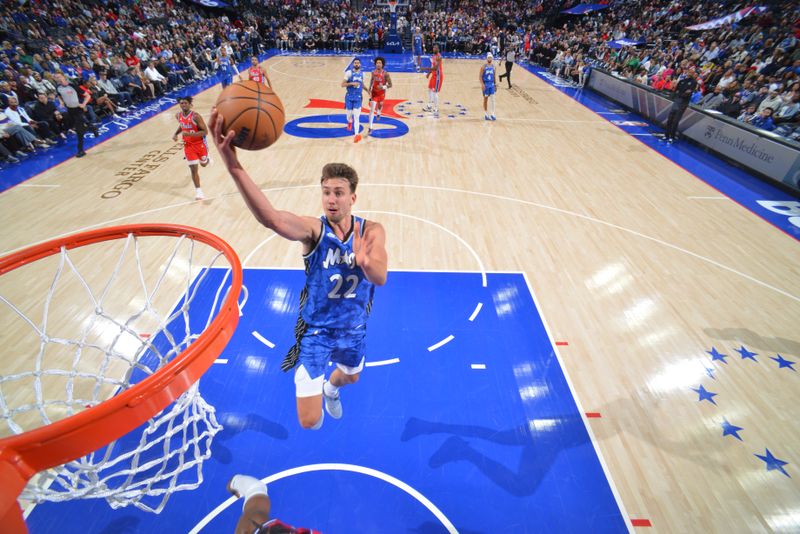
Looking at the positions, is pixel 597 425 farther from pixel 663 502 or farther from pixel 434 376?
pixel 434 376

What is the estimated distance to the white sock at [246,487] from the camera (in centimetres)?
282

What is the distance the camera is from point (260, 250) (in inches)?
250

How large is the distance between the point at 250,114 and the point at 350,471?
2.93 metres

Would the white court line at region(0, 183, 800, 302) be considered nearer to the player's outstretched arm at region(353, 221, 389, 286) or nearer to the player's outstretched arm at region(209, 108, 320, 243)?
the player's outstretched arm at region(353, 221, 389, 286)

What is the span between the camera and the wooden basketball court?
373cm

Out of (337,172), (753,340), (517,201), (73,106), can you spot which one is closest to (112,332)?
(337,172)

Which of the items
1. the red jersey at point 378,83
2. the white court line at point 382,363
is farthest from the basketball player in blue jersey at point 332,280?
the red jersey at point 378,83

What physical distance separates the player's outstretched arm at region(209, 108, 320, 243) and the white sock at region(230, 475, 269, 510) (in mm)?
1783

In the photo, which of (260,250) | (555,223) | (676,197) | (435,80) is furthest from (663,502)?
(435,80)

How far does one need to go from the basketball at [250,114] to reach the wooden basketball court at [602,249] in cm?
341

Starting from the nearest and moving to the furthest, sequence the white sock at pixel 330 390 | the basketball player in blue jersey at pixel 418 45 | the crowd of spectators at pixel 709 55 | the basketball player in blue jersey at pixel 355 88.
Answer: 1. the white sock at pixel 330 390
2. the basketball player in blue jersey at pixel 355 88
3. the crowd of spectators at pixel 709 55
4. the basketball player in blue jersey at pixel 418 45

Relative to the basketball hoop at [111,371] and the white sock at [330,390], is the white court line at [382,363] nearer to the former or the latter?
the white sock at [330,390]

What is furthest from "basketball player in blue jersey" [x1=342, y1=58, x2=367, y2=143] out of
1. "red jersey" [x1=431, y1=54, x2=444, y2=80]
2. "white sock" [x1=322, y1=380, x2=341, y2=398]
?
"white sock" [x1=322, y1=380, x2=341, y2=398]

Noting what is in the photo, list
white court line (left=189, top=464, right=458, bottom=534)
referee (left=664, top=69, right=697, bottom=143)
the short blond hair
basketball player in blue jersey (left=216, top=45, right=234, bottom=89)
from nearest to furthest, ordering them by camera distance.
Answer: the short blond hair
white court line (left=189, top=464, right=458, bottom=534)
referee (left=664, top=69, right=697, bottom=143)
basketball player in blue jersey (left=216, top=45, right=234, bottom=89)
